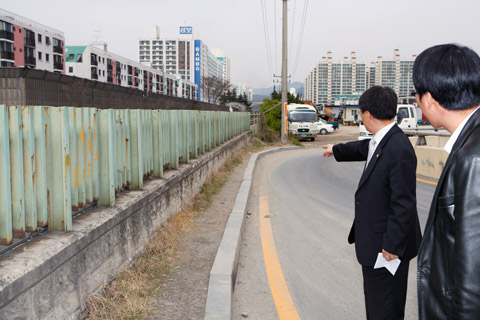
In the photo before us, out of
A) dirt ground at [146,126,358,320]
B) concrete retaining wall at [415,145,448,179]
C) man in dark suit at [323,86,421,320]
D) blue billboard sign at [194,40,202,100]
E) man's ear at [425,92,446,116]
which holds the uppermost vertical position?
blue billboard sign at [194,40,202,100]

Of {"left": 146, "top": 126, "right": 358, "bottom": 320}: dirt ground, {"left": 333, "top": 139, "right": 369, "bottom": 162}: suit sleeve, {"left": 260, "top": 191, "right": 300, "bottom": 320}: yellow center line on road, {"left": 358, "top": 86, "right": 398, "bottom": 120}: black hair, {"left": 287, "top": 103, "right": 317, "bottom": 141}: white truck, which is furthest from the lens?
{"left": 287, "top": 103, "right": 317, "bottom": 141}: white truck

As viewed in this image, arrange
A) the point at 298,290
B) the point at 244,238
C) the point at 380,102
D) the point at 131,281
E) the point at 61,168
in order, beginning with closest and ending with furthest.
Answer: the point at 380,102
the point at 61,168
the point at 131,281
the point at 298,290
the point at 244,238

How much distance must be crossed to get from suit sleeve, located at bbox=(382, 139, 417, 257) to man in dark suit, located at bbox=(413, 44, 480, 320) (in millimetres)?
1056

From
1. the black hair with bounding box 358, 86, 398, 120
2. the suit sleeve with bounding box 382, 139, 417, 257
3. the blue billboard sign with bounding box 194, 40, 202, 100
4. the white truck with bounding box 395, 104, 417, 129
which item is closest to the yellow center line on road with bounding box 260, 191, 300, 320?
the suit sleeve with bounding box 382, 139, 417, 257

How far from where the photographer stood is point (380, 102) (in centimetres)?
308

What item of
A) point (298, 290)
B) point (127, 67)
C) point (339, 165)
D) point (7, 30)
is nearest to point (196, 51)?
point (127, 67)

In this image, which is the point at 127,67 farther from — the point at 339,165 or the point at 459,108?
the point at 459,108

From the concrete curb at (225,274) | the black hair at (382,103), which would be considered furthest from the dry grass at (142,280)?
the black hair at (382,103)

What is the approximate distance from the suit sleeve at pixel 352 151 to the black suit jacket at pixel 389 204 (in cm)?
63

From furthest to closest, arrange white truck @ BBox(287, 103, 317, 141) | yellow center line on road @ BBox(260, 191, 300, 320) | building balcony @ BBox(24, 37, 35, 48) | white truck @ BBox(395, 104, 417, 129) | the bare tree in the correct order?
the bare tree < building balcony @ BBox(24, 37, 35, 48) < white truck @ BBox(287, 103, 317, 141) < white truck @ BBox(395, 104, 417, 129) < yellow center line on road @ BBox(260, 191, 300, 320)

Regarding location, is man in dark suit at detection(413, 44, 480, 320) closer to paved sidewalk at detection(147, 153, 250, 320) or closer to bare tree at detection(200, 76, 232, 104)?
paved sidewalk at detection(147, 153, 250, 320)

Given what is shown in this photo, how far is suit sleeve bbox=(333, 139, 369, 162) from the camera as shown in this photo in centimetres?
374

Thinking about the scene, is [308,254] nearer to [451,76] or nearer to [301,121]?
[451,76]

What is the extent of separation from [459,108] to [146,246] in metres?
4.06
